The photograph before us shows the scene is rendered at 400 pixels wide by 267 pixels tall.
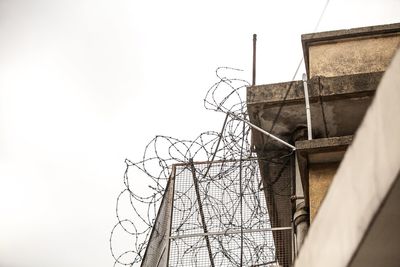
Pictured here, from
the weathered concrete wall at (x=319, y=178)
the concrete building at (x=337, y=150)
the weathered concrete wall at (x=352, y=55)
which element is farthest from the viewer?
the weathered concrete wall at (x=352, y=55)

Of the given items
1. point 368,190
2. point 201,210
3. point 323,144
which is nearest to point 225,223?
point 201,210

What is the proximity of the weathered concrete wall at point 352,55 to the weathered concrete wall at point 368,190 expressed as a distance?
3.77 meters

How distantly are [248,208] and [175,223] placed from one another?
96 centimetres

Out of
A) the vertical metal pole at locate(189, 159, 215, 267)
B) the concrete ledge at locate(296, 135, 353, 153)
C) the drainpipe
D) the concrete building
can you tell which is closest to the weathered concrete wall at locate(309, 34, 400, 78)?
the concrete building

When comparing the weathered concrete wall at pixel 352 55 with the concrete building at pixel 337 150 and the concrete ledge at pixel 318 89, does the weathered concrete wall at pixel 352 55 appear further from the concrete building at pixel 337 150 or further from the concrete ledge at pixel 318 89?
the concrete ledge at pixel 318 89

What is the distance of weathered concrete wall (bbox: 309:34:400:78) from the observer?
8.66 meters

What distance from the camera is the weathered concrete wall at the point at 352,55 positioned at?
8.66m

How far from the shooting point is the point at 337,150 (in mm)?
7434

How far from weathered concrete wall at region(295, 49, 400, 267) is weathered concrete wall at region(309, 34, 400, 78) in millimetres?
3767

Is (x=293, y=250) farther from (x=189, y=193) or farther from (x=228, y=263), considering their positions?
(x=189, y=193)

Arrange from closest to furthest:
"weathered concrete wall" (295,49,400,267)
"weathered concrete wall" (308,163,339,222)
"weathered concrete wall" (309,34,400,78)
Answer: "weathered concrete wall" (295,49,400,267) → "weathered concrete wall" (308,163,339,222) → "weathered concrete wall" (309,34,400,78)

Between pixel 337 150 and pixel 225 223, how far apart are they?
5.61ft

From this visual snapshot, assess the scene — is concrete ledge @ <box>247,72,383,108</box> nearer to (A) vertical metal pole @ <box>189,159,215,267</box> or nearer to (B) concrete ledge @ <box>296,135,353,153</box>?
(B) concrete ledge @ <box>296,135,353,153</box>

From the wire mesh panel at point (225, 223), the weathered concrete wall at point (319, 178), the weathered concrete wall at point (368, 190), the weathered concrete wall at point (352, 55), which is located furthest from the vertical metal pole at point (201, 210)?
the weathered concrete wall at point (368, 190)
